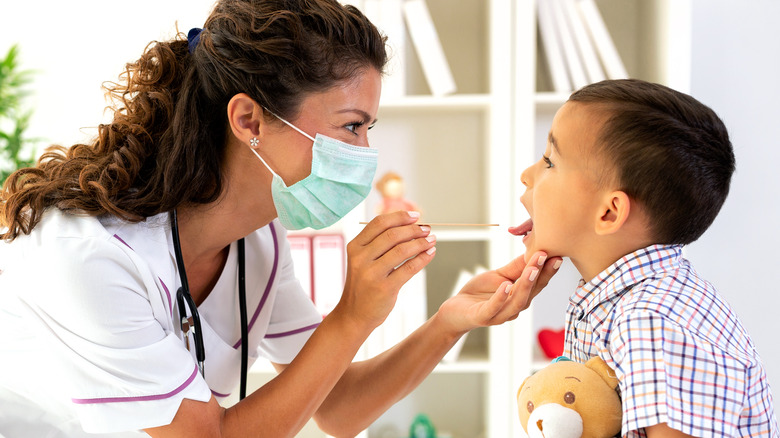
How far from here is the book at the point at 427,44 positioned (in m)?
2.15

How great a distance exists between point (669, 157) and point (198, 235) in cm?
87

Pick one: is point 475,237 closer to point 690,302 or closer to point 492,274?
point 492,274

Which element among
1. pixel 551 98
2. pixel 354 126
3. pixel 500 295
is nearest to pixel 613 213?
pixel 500 295

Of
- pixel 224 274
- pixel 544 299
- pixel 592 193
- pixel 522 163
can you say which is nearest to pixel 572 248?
pixel 592 193

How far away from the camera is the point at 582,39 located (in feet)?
6.89

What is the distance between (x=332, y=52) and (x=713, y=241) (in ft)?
5.88

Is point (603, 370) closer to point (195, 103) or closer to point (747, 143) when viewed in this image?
point (195, 103)

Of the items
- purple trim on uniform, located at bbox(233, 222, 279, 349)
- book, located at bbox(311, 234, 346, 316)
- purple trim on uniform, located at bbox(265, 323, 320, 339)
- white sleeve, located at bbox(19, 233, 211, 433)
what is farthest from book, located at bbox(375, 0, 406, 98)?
white sleeve, located at bbox(19, 233, 211, 433)

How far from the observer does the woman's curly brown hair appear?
1.12 m

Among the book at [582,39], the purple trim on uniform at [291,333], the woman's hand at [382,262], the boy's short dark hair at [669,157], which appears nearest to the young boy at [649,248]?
the boy's short dark hair at [669,157]

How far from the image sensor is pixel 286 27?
112 centimetres

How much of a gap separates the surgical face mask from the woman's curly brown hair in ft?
0.32

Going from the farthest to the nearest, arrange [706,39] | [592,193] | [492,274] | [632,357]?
[706,39], [492,274], [592,193], [632,357]

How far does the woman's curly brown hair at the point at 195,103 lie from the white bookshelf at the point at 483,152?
0.95m
